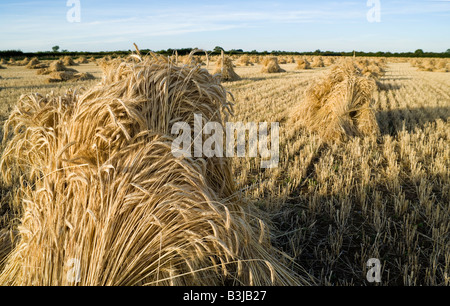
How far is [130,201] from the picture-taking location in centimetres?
190

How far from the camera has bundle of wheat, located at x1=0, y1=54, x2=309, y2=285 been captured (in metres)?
1.84

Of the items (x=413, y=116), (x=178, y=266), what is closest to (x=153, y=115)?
(x=178, y=266)

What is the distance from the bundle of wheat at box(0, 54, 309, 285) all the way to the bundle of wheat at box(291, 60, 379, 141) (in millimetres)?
4807

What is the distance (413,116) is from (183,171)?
836cm

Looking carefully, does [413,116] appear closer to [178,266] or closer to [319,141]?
[319,141]

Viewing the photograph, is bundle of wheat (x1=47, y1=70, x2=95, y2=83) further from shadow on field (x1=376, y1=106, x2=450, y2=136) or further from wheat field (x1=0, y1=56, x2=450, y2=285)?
shadow on field (x1=376, y1=106, x2=450, y2=136)

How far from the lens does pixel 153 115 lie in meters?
2.15

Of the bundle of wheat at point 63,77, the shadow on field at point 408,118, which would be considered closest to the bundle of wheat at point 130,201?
the shadow on field at point 408,118

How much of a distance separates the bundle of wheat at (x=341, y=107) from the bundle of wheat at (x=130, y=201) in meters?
4.81

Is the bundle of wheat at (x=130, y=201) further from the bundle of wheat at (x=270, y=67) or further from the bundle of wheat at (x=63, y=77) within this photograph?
the bundle of wheat at (x=270, y=67)

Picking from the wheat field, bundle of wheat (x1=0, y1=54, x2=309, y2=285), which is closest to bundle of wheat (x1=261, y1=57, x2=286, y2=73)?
the wheat field

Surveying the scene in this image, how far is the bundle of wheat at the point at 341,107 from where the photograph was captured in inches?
257

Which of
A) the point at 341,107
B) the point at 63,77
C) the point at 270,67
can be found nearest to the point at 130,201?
the point at 341,107

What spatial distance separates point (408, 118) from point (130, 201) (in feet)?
27.7
